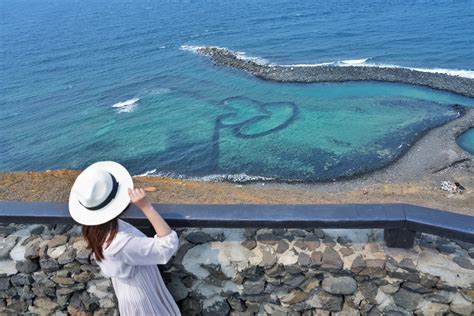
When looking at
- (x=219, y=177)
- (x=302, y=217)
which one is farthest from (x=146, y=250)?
(x=219, y=177)

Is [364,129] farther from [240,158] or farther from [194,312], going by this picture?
[194,312]

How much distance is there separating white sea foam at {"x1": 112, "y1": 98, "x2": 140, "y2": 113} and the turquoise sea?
251 mm

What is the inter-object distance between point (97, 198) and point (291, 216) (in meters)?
1.78

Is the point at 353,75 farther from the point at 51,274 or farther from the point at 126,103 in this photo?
the point at 51,274

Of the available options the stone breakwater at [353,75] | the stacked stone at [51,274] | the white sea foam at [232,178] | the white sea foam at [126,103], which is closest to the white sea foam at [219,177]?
the white sea foam at [232,178]

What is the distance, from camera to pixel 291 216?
388 cm

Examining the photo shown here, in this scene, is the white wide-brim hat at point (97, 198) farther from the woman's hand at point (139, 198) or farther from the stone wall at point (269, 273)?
the stone wall at point (269, 273)

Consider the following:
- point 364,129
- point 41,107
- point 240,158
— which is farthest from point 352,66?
point 41,107

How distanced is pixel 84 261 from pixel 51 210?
2.12ft

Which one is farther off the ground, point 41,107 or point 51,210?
point 51,210

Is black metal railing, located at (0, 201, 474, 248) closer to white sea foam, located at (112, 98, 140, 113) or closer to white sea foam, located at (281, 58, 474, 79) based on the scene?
white sea foam, located at (112, 98, 140, 113)

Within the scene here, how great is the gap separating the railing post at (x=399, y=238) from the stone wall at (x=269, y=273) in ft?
0.29

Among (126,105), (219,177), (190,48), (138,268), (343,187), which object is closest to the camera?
(138,268)

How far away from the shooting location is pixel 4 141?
40000mm
